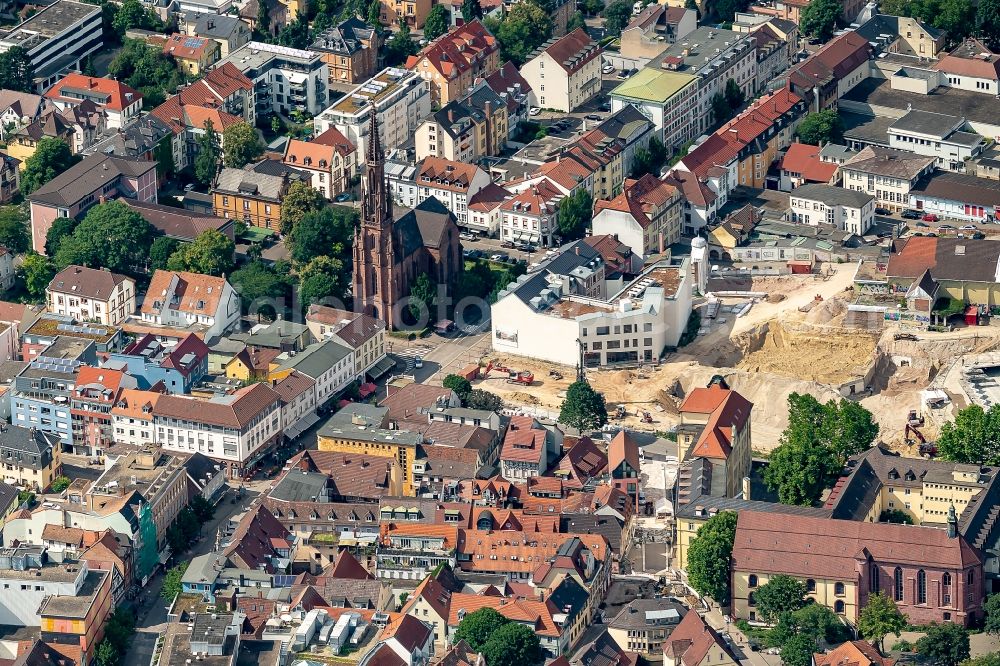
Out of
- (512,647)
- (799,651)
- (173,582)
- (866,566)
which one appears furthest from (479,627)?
(866,566)

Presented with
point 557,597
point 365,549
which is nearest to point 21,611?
point 365,549

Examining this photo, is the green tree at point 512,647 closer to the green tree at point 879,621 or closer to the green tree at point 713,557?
the green tree at point 713,557

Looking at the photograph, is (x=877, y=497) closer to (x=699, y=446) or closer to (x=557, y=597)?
(x=699, y=446)

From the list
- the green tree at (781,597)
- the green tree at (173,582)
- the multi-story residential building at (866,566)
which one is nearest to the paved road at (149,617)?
the green tree at (173,582)

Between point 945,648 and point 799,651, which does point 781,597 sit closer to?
point 799,651

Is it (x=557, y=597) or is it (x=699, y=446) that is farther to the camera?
(x=699, y=446)

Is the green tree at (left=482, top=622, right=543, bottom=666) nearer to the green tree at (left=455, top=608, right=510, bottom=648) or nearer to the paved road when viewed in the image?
the green tree at (left=455, top=608, right=510, bottom=648)
